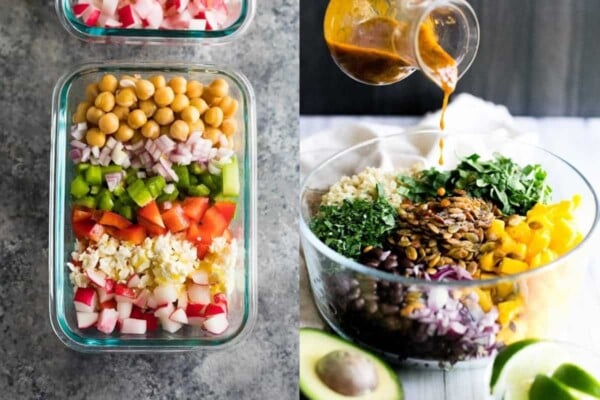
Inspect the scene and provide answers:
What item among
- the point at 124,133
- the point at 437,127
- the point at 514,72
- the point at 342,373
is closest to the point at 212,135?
the point at 124,133

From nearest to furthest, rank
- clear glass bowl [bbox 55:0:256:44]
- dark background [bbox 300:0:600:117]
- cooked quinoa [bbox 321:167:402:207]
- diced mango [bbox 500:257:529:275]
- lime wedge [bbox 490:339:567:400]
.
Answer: clear glass bowl [bbox 55:0:256:44]
lime wedge [bbox 490:339:567:400]
diced mango [bbox 500:257:529:275]
cooked quinoa [bbox 321:167:402:207]
dark background [bbox 300:0:600:117]

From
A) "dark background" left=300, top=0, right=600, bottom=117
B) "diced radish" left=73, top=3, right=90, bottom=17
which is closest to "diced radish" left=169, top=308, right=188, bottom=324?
"diced radish" left=73, top=3, right=90, bottom=17

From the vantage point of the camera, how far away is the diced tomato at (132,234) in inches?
49.8

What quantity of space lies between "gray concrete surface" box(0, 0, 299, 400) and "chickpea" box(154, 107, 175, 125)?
17 cm

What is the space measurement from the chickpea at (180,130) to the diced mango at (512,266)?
60 cm

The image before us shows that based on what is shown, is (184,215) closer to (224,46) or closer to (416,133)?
(224,46)

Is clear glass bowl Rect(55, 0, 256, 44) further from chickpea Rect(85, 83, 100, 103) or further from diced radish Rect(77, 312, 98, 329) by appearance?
diced radish Rect(77, 312, 98, 329)

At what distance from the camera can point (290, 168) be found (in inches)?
57.0

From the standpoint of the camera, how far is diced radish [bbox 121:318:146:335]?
129cm

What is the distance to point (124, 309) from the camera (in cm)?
129

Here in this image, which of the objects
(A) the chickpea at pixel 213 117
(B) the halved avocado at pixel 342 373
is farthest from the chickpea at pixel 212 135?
(B) the halved avocado at pixel 342 373

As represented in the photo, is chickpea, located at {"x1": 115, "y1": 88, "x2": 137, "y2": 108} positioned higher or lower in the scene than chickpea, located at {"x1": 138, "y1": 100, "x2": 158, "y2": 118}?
higher

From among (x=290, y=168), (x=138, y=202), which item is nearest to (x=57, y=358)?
(x=138, y=202)

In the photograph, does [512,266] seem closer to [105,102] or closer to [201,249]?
[201,249]
